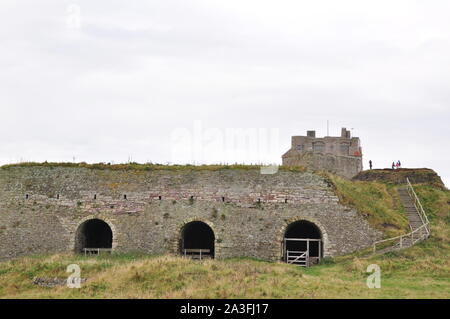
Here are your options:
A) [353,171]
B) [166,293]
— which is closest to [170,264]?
[166,293]

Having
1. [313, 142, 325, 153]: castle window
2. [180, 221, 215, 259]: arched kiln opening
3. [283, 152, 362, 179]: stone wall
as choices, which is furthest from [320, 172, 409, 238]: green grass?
[313, 142, 325, 153]: castle window

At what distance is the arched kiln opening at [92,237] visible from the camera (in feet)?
99.6

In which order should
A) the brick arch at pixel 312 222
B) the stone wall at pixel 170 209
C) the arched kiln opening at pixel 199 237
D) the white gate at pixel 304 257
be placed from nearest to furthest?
the white gate at pixel 304 257
the brick arch at pixel 312 222
the stone wall at pixel 170 209
the arched kiln opening at pixel 199 237

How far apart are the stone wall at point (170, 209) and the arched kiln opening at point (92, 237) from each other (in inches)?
27.3

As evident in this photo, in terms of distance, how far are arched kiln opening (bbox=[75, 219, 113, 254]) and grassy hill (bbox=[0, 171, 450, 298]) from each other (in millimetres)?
2013

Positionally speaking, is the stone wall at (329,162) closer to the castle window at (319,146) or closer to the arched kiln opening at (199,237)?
the castle window at (319,146)

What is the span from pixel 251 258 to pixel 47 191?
1208cm

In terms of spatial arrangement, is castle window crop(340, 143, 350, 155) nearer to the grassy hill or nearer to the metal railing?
the metal railing

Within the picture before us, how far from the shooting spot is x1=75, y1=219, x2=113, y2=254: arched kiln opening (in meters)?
30.3

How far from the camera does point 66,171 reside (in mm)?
31484

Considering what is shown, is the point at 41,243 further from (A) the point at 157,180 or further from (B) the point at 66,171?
(A) the point at 157,180

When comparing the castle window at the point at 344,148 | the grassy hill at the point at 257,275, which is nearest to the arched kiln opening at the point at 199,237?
the grassy hill at the point at 257,275

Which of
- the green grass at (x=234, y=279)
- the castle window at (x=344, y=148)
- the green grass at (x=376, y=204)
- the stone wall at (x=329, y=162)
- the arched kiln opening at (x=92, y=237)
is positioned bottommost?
the green grass at (x=234, y=279)

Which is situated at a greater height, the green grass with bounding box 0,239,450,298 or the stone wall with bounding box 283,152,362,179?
the stone wall with bounding box 283,152,362,179
